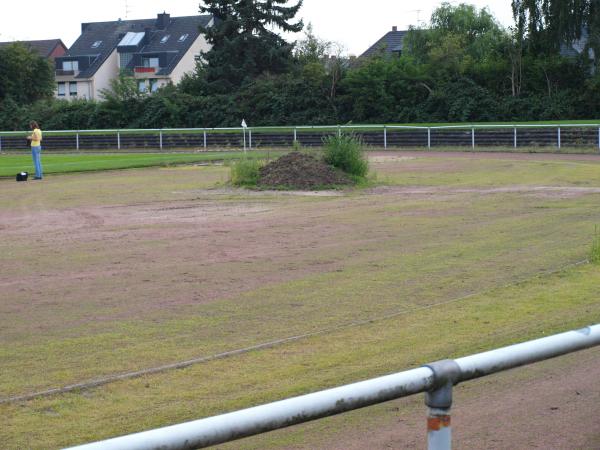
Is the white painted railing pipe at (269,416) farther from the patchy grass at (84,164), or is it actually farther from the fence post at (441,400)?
the patchy grass at (84,164)

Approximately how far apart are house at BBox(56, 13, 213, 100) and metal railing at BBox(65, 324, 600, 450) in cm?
10149

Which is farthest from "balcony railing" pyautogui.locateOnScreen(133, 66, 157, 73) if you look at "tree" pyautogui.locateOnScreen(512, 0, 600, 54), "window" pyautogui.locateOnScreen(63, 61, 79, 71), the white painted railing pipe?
the white painted railing pipe

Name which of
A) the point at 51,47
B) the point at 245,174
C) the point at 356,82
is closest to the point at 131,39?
the point at 51,47

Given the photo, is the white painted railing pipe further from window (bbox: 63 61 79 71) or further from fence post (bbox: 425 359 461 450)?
window (bbox: 63 61 79 71)

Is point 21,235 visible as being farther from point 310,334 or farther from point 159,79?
point 159,79

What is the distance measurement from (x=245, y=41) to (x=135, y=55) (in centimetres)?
3431

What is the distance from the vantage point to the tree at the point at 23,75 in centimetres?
7388

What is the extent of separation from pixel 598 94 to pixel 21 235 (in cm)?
4488

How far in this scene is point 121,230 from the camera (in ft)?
59.4

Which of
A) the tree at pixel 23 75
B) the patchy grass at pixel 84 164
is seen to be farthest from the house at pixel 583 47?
the tree at pixel 23 75

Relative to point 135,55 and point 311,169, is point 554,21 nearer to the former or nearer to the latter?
point 311,169

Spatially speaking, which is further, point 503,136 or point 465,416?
point 503,136

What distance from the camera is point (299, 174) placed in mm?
26719

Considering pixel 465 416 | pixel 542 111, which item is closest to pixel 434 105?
pixel 542 111
